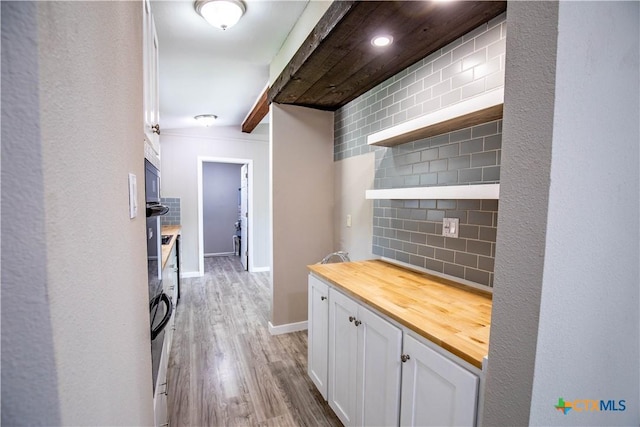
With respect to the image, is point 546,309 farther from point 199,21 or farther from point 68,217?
point 199,21

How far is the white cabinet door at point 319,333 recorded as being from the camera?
1856mm

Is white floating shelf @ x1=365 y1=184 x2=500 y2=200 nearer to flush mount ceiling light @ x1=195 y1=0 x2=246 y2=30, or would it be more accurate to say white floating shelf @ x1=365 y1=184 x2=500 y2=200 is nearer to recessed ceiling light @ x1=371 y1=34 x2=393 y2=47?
recessed ceiling light @ x1=371 y1=34 x2=393 y2=47

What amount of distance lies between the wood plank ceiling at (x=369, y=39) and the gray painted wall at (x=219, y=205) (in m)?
4.63

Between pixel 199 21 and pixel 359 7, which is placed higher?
pixel 199 21

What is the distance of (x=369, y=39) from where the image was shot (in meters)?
1.60

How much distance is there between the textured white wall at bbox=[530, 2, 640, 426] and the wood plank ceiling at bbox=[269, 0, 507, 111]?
2.77 ft

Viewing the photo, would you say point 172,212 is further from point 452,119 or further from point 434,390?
point 434,390

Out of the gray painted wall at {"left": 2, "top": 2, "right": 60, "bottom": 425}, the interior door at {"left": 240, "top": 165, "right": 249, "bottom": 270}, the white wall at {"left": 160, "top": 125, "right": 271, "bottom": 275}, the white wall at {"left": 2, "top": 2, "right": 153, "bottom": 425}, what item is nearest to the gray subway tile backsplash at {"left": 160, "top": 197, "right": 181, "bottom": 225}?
the white wall at {"left": 160, "top": 125, "right": 271, "bottom": 275}

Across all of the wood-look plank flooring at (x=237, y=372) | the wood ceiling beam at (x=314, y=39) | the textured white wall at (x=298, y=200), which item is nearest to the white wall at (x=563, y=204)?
the wood ceiling beam at (x=314, y=39)

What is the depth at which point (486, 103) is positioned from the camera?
1.23m

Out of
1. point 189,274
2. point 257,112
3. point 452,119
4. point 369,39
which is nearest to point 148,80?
point 369,39

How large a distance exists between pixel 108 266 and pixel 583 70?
1054mm

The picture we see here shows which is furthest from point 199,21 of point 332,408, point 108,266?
point 332,408

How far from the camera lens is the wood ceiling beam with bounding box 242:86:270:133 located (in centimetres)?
340
